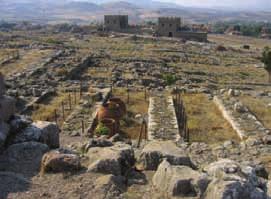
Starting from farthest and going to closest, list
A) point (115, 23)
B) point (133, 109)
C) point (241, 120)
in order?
point (115, 23)
point (133, 109)
point (241, 120)

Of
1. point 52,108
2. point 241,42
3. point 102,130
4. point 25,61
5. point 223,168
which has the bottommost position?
point 241,42

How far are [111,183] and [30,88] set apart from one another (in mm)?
19712

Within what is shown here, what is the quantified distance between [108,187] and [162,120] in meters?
11.8

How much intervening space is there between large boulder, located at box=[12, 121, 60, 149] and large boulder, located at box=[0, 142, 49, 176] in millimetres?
353

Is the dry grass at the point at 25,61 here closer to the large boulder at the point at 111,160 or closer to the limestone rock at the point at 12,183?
the large boulder at the point at 111,160

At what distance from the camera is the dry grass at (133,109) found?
1958 centimetres

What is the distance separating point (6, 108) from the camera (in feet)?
36.1

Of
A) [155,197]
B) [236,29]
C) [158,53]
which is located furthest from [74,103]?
[236,29]

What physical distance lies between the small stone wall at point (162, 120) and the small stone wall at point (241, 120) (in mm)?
2471

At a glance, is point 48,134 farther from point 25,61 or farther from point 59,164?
point 25,61

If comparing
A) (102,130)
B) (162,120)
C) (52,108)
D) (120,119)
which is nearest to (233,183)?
(102,130)

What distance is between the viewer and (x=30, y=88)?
2766 centimetres

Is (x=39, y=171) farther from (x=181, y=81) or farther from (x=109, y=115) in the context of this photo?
(x=181, y=81)

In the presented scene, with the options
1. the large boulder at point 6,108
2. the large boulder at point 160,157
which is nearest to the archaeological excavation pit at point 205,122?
the large boulder at point 160,157
